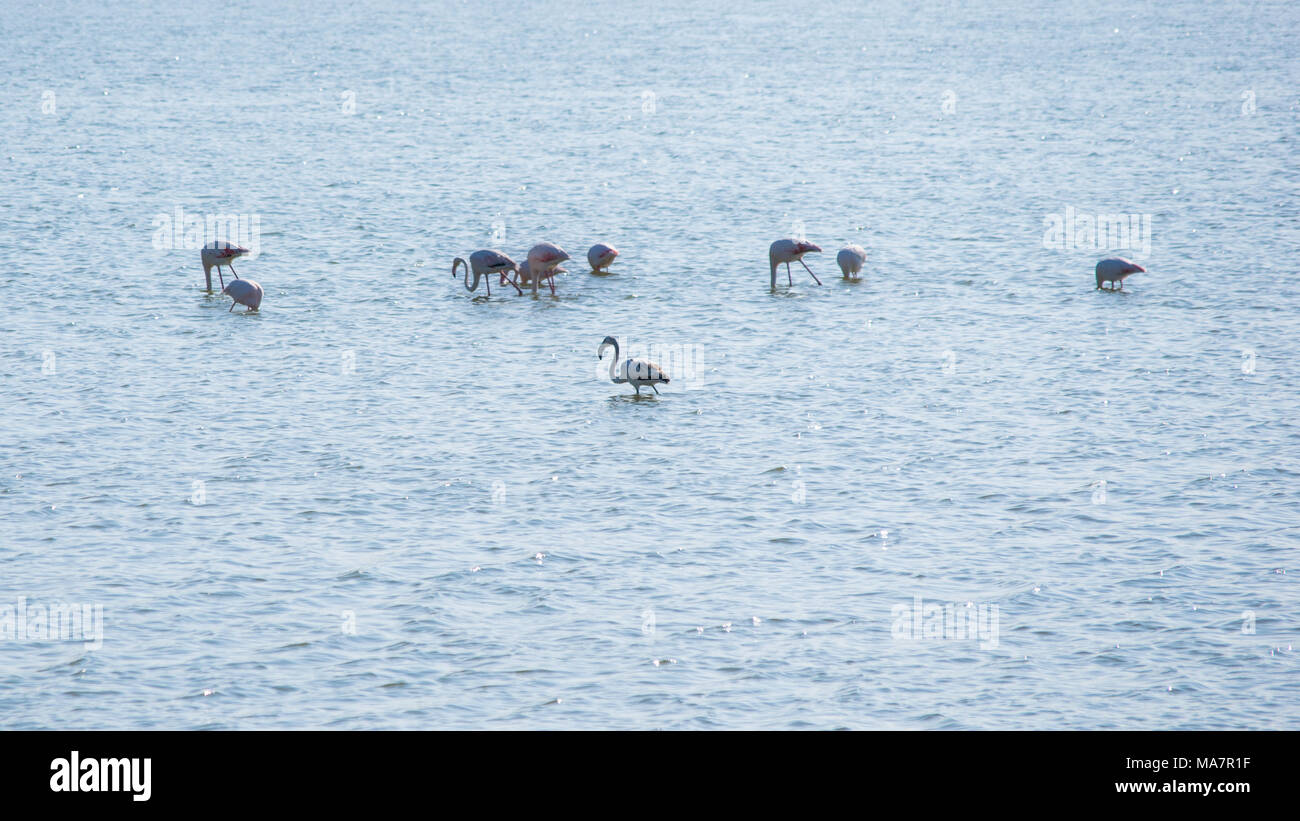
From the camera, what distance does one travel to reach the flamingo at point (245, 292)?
29.7 meters

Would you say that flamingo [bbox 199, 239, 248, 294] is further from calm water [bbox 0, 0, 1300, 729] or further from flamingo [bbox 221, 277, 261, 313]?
flamingo [bbox 221, 277, 261, 313]

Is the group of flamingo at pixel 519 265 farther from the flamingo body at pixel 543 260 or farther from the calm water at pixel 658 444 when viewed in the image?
the calm water at pixel 658 444

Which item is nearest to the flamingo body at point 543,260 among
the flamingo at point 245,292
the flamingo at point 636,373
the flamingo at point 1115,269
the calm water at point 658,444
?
the calm water at point 658,444

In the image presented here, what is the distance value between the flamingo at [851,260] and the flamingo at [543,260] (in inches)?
232

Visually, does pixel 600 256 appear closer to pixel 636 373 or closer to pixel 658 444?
pixel 636 373

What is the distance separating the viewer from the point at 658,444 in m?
22.3

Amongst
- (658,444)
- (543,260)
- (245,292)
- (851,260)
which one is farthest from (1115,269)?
(245,292)

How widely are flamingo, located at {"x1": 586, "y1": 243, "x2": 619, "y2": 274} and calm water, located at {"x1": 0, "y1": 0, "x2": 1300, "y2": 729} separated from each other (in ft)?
1.26

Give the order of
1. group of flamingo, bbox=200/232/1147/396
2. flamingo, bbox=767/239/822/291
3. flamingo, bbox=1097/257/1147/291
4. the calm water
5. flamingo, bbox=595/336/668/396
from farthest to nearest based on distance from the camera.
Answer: flamingo, bbox=767/239/822/291
flamingo, bbox=1097/257/1147/291
group of flamingo, bbox=200/232/1147/396
flamingo, bbox=595/336/668/396
the calm water

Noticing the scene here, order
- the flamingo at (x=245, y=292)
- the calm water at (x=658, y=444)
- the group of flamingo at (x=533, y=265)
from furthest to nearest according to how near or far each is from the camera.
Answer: the group of flamingo at (x=533, y=265) < the flamingo at (x=245, y=292) < the calm water at (x=658, y=444)

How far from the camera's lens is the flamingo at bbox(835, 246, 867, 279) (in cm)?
3256

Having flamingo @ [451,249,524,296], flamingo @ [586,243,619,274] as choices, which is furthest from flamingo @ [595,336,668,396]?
flamingo @ [586,243,619,274]

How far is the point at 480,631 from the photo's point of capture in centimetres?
1645

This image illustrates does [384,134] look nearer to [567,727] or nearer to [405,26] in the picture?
[567,727]
